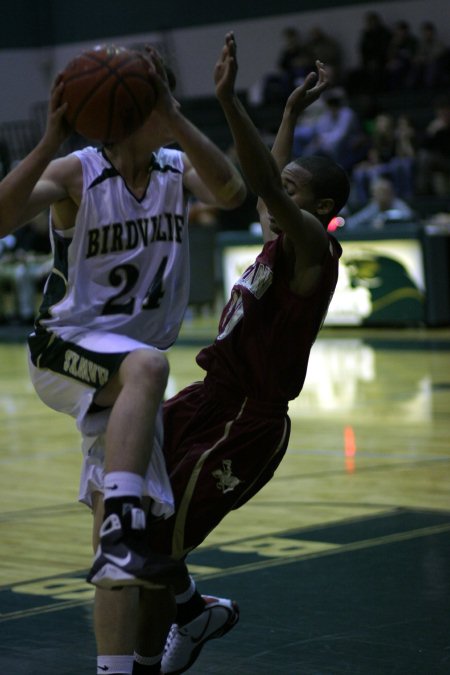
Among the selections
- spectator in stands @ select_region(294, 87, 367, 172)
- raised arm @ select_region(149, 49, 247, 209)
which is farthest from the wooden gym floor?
spectator in stands @ select_region(294, 87, 367, 172)

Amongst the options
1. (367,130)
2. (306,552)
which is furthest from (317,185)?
(367,130)

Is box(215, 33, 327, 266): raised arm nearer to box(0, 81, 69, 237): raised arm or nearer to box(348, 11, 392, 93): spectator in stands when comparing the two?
box(0, 81, 69, 237): raised arm

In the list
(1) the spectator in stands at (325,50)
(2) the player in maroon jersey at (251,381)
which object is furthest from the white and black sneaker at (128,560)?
(1) the spectator in stands at (325,50)

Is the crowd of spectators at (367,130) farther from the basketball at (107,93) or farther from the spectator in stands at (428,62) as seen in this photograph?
the basketball at (107,93)

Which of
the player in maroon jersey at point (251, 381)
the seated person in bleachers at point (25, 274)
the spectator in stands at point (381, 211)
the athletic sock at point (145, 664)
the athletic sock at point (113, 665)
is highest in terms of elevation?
the player in maroon jersey at point (251, 381)

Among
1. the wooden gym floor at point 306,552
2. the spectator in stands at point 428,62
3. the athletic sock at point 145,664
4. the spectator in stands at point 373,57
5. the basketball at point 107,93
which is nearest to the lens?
the basketball at point 107,93

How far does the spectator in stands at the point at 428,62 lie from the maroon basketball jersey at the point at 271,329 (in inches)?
626

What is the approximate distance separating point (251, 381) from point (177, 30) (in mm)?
21044

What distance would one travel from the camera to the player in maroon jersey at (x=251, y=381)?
11.8 ft

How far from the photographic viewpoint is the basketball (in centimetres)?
321

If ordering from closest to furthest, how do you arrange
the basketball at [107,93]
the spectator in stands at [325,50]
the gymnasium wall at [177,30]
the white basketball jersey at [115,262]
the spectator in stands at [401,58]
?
the basketball at [107,93], the white basketball jersey at [115,262], the spectator in stands at [401,58], the spectator in stands at [325,50], the gymnasium wall at [177,30]

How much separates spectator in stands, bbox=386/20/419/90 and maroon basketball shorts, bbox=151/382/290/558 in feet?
54.0

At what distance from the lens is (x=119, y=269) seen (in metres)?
3.56

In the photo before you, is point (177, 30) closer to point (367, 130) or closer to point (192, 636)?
point (367, 130)
